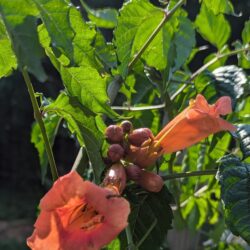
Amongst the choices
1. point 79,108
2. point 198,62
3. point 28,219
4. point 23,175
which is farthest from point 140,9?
point 23,175

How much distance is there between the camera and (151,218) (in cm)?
110

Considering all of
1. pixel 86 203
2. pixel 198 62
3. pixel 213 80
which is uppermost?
pixel 86 203

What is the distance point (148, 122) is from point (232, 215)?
0.59m

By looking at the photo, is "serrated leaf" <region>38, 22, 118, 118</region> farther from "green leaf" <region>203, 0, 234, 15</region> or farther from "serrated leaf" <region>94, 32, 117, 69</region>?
"green leaf" <region>203, 0, 234, 15</region>

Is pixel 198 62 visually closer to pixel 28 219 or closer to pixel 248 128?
pixel 28 219

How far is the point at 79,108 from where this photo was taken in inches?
38.1

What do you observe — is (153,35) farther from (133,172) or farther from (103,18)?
(103,18)

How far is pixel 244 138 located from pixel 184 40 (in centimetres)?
39

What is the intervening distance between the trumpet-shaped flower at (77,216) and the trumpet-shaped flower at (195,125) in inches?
8.9

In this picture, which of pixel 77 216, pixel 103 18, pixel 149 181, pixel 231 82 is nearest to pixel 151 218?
pixel 149 181

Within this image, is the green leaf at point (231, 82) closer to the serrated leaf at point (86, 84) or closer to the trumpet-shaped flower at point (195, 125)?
the trumpet-shaped flower at point (195, 125)

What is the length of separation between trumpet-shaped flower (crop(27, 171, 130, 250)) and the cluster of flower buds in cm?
10

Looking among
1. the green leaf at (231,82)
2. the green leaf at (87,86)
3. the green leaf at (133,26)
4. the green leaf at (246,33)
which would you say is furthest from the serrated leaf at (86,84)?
the green leaf at (246,33)

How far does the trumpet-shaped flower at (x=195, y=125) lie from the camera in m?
0.99
